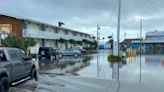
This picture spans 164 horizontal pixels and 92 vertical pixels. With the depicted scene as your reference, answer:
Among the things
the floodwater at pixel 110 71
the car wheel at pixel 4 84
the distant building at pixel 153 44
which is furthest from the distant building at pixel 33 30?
the car wheel at pixel 4 84

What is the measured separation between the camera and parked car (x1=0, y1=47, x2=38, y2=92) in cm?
1125

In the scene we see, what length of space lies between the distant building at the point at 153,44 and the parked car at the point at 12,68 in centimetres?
6398

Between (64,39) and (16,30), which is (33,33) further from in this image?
(64,39)

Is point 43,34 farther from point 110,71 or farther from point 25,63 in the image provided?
point 25,63

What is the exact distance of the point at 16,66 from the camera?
12594 millimetres

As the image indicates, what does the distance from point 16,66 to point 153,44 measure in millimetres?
80078

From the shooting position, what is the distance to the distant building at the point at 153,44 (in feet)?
255

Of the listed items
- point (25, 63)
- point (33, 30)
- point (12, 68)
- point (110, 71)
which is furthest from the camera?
point (33, 30)

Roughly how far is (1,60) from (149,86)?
671 cm

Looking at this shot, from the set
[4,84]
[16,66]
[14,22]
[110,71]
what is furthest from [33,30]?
[4,84]

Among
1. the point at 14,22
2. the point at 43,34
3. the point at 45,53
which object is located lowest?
the point at 45,53

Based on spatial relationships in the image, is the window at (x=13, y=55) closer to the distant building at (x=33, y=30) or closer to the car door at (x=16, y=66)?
the car door at (x=16, y=66)

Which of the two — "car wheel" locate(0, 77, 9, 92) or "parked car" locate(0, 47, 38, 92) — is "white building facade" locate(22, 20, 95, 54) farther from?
"car wheel" locate(0, 77, 9, 92)

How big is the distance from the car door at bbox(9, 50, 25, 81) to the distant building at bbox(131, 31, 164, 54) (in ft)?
212
